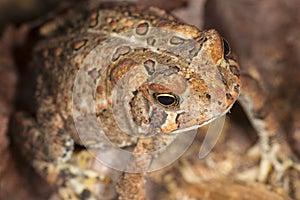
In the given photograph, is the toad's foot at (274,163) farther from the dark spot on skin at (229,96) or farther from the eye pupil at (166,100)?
the eye pupil at (166,100)

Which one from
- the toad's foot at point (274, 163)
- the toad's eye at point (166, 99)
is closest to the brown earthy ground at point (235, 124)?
the toad's foot at point (274, 163)

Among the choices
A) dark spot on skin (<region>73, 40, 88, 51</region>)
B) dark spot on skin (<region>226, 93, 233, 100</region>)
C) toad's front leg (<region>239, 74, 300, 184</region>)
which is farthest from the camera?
toad's front leg (<region>239, 74, 300, 184</region>)

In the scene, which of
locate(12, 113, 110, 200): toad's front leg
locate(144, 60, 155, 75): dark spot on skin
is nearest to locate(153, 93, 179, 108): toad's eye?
locate(144, 60, 155, 75): dark spot on skin

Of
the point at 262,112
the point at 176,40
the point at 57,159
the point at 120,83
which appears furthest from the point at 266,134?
the point at 57,159

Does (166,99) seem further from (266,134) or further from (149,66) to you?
(266,134)

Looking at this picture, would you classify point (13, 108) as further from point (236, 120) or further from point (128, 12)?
point (236, 120)

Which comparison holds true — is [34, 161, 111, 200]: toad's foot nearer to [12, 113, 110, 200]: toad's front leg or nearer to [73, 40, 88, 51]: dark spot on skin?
[12, 113, 110, 200]: toad's front leg

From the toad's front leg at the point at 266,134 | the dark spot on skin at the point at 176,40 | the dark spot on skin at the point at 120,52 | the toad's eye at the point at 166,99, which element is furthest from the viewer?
the toad's front leg at the point at 266,134

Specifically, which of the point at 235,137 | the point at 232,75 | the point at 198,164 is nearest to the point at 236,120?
the point at 235,137
